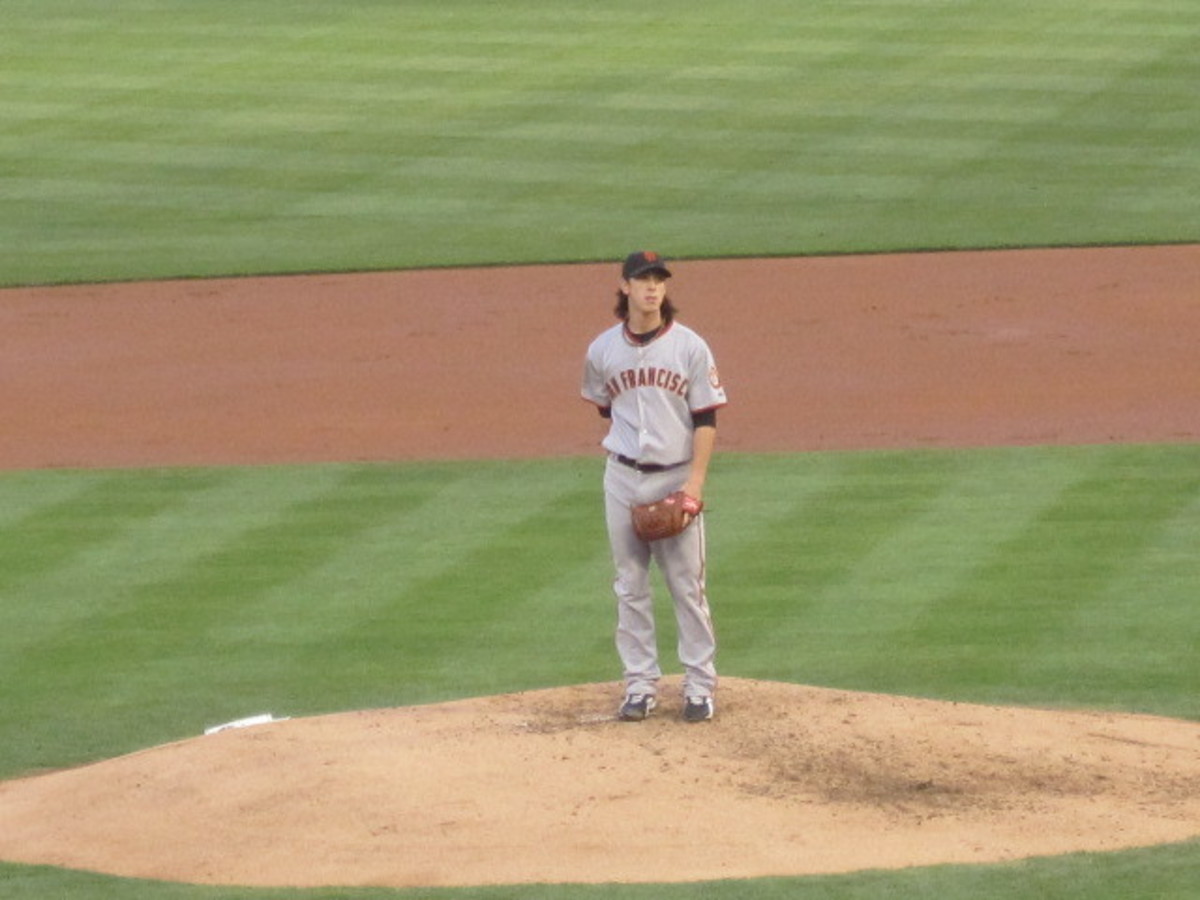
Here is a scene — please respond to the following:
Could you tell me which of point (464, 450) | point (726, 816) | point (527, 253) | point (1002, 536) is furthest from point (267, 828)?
point (527, 253)

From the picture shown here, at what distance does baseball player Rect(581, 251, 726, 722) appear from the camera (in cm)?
984

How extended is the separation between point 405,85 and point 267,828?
2345 cm

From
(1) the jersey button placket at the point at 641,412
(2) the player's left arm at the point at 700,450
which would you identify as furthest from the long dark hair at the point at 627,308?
(2) the player's left arm at the point at 700,450

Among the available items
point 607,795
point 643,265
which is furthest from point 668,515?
point 607,795

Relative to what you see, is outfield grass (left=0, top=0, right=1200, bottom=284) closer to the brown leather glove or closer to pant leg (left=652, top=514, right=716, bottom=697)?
pant leg (left=652, top=514, right=716, bottom=697)

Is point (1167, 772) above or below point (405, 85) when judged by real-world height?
below

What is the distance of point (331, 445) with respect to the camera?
16859 mm

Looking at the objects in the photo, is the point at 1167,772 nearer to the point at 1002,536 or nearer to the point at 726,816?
the point at 726,816

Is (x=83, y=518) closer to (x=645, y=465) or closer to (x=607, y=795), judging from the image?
(x=645, y=465)

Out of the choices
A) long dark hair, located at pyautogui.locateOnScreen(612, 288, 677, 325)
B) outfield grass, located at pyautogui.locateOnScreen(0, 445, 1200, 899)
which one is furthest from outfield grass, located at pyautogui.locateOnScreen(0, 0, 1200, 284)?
long dark hair, located at pyautogui.locateOnScreen(612, 288, 677, 325)

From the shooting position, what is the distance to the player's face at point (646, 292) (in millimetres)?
9703

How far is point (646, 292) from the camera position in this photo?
9727 millimetres

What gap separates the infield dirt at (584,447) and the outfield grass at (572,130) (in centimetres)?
166

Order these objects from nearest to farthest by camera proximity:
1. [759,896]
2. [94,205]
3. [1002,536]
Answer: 1. [759,896]
2. [1002,536]
3. [94,205]
